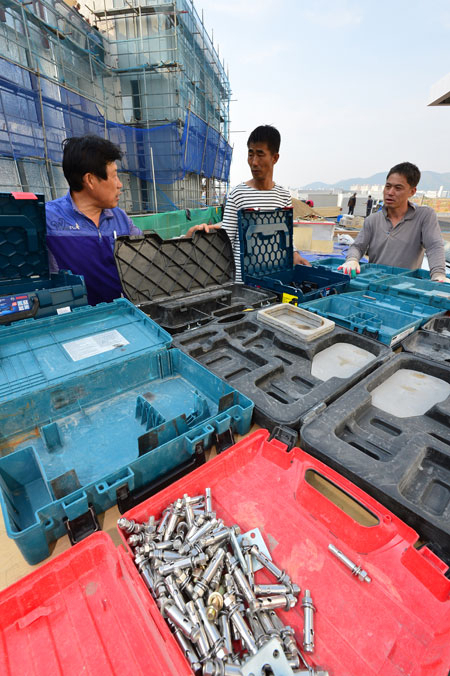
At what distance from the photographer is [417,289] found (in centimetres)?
305

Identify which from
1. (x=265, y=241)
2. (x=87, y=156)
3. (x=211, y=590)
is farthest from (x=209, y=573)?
(x=87, y=156)

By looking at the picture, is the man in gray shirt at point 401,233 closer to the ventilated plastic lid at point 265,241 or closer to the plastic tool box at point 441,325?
the ventilated plastic lid at point 265,241

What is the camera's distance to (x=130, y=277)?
7.27 feet

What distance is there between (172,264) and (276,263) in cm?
118

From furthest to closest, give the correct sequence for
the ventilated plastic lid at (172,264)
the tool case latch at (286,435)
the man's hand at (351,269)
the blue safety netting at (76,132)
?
the blue safety netting at (76,132), the man's hand at (351,269), the ventilated plastic lid at (172,264), the tool case latch at (286,435)

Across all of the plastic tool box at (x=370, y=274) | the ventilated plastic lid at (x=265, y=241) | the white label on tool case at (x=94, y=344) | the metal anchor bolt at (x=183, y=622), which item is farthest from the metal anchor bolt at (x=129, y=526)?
the plastic tool box at (x=370, y=274)

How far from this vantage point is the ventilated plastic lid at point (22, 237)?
1.88 metres

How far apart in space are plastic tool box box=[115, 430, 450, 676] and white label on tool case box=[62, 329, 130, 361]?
95cm

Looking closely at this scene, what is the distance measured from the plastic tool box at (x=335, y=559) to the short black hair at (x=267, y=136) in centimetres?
283

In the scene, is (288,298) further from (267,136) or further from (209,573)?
(209,573)

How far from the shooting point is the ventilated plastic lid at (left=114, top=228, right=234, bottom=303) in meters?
2.19

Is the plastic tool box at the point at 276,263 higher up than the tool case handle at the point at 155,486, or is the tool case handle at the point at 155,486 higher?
the plastic tool box at the point at 276,263

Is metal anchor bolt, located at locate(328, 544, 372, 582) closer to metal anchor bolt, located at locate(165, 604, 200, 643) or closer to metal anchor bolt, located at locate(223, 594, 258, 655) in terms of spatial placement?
metal anchor bolt, located at locate(223, 594, 258, 655)

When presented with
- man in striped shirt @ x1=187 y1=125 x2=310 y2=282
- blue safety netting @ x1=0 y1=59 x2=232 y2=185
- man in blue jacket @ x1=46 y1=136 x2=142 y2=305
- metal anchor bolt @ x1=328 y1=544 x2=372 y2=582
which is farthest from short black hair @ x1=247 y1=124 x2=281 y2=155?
blue safety netting @ x1=0 y1=59 x2=232 y2=185
